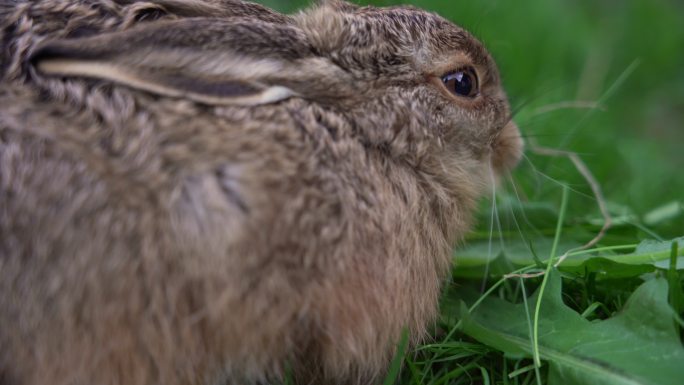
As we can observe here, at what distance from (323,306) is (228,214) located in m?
0.35

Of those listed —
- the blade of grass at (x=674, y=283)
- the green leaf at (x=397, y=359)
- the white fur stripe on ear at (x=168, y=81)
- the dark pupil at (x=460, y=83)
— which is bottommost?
the green leaf at (x=397, y=359)

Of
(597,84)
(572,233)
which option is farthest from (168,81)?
(597,84)

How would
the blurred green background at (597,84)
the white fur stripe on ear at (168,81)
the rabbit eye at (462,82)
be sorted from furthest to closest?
the blurred green background at (597,84) < the rabbit eye at (462,82) < the white fur stripe on ear at (168,81)

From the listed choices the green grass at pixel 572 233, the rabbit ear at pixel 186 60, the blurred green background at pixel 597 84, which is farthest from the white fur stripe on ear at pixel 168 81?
the blurred green background at pixel 597 84

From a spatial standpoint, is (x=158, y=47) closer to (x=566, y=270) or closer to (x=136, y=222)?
(x=136, y=222)

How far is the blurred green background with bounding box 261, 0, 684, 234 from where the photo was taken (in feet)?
12.3

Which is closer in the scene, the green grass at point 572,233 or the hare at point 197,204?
the hare at point 197,204

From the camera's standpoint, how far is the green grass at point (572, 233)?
7.47 feet

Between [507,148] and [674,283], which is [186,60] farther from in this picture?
[674,283]

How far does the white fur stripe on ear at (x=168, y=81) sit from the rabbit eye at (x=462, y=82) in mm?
767

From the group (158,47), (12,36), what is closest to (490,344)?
(158,47)

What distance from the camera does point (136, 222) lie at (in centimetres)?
190

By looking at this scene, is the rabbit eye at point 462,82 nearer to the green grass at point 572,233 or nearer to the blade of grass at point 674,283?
the green grass at point 572,233

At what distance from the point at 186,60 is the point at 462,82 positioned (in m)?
1.04
